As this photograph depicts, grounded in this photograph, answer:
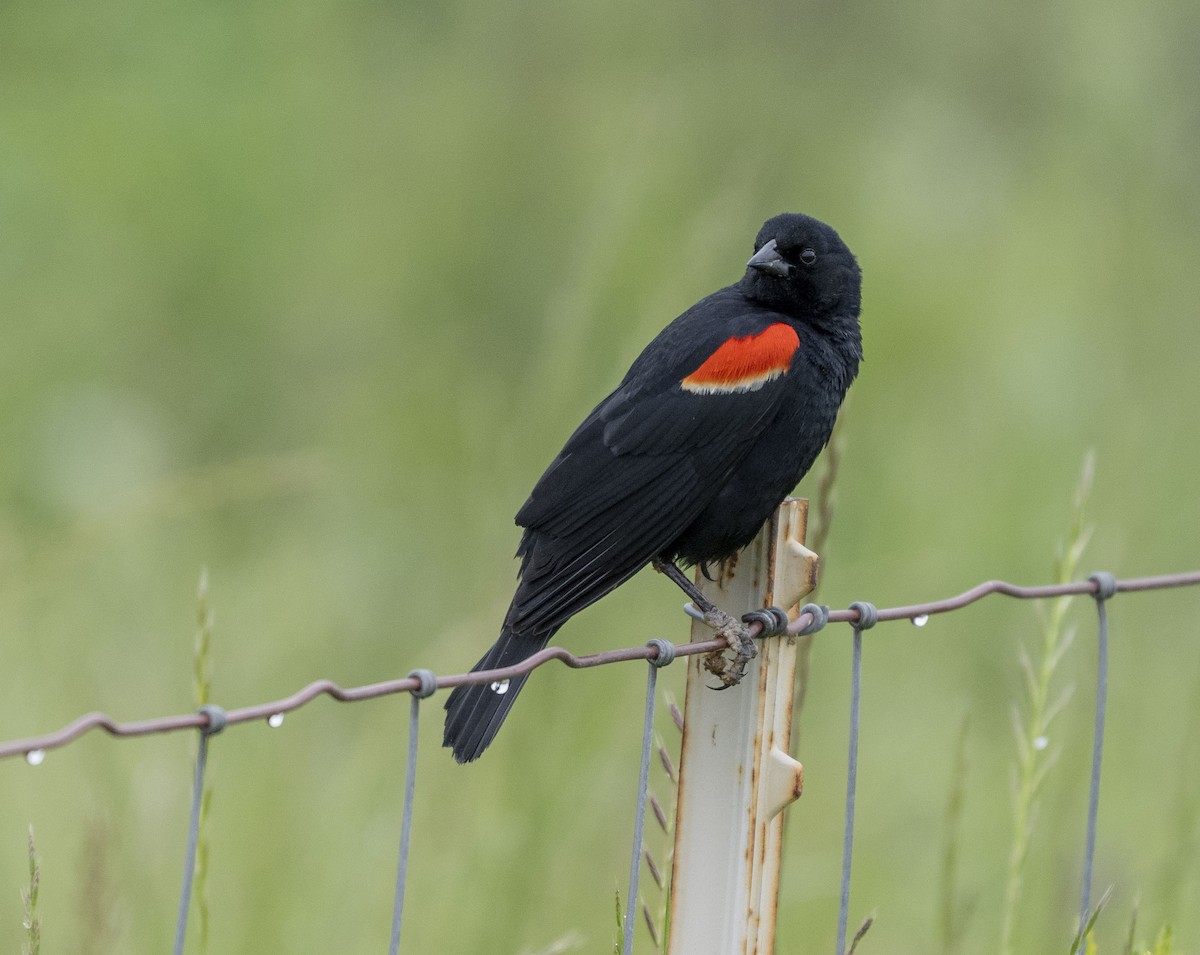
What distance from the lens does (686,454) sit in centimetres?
263

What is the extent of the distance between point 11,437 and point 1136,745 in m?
3.54

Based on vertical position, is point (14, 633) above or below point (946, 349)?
below

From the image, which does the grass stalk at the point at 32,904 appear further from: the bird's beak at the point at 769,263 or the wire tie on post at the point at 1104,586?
the bird's beak at the point at 769,263

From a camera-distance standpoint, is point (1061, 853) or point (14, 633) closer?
point (1061, 853)

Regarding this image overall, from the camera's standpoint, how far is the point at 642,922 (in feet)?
10.4

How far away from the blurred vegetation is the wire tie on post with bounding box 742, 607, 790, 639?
0.38m

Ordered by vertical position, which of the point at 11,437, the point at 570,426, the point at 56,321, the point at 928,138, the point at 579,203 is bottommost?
the point at 570,426

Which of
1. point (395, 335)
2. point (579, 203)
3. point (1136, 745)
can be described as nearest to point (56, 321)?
point (395, 335)

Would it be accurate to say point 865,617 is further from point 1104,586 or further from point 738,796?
point 1104,586

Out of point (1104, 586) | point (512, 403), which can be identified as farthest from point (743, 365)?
point (512, 403)

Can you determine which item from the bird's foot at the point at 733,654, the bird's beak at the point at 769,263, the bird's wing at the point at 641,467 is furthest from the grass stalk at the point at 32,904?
the bird's beak at the point at 769,263

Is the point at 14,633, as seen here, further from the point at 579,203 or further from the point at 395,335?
the point at 579,203

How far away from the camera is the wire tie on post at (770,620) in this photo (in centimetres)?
197

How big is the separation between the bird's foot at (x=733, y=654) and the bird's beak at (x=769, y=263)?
105 cm
